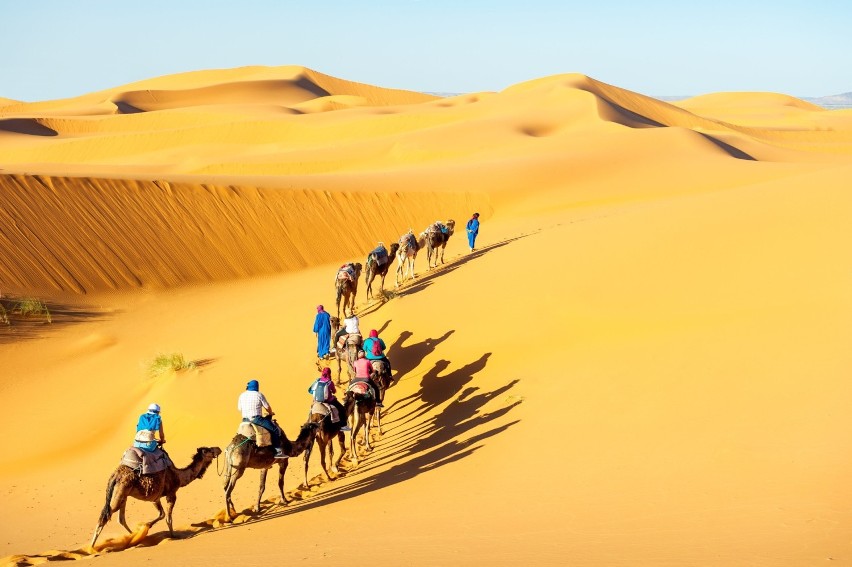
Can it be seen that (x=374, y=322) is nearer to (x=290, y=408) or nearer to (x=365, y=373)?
(x=290, y=408)

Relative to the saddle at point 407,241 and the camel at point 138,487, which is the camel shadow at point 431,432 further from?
the saddle at point 407,241

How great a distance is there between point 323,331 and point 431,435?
409cm

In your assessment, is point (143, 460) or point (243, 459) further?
point (243, 459)

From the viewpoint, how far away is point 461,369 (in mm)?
16594

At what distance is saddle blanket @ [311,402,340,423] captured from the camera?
12.9m

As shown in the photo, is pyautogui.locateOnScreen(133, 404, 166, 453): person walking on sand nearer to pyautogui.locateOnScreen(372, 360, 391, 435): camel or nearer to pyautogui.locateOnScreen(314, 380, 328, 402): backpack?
pyautogui.locateOnScreen(314, 380, 328, 402): backpack

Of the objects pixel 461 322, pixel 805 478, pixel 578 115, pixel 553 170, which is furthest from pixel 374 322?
pixel 578 115

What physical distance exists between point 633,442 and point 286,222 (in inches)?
917

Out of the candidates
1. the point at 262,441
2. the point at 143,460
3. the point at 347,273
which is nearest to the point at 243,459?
the point at 262,441

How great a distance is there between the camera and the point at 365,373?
47.2ft

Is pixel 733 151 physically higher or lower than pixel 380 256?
higher

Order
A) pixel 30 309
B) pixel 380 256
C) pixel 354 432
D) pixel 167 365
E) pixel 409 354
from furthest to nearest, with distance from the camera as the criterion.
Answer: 1. pixel 30 309
2. pixel 380 256
3. pixel 167 365
4. pixel 409 354
5. pixel 354 432

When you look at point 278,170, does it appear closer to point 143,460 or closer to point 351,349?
point 351,349

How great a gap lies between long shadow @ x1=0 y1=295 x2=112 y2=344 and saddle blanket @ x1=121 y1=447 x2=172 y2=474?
465 inches
